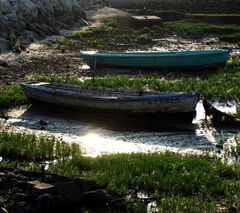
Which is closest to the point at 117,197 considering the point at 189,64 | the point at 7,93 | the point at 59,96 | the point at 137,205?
the point at 137,205

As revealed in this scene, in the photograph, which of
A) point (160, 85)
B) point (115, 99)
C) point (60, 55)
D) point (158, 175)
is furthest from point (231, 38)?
point (158, 175)

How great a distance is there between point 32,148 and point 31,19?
3129cm

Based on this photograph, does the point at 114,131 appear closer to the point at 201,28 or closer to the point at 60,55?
the point at 60,55

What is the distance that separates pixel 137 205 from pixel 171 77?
19.1 metres

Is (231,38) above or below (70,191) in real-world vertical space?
above

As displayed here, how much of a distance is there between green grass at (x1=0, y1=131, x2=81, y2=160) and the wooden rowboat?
4.42 metres

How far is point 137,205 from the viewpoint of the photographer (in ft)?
35.8

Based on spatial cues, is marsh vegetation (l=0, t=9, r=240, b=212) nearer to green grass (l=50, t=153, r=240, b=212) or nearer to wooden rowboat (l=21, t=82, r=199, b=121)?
green grass (l=50, t=153, r=240, b=212)

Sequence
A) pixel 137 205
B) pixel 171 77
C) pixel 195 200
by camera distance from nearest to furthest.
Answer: pixel 137 205 < pixel 195 200 < pixel 171 77

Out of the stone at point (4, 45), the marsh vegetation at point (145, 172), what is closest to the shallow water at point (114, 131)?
the marsh vegetation at point (145, 172)

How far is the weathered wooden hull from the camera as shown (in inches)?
780

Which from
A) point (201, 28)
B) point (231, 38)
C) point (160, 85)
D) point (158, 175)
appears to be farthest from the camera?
point (201, 28)

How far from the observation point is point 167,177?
41.4 ft

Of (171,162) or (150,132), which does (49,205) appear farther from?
(150,132)
